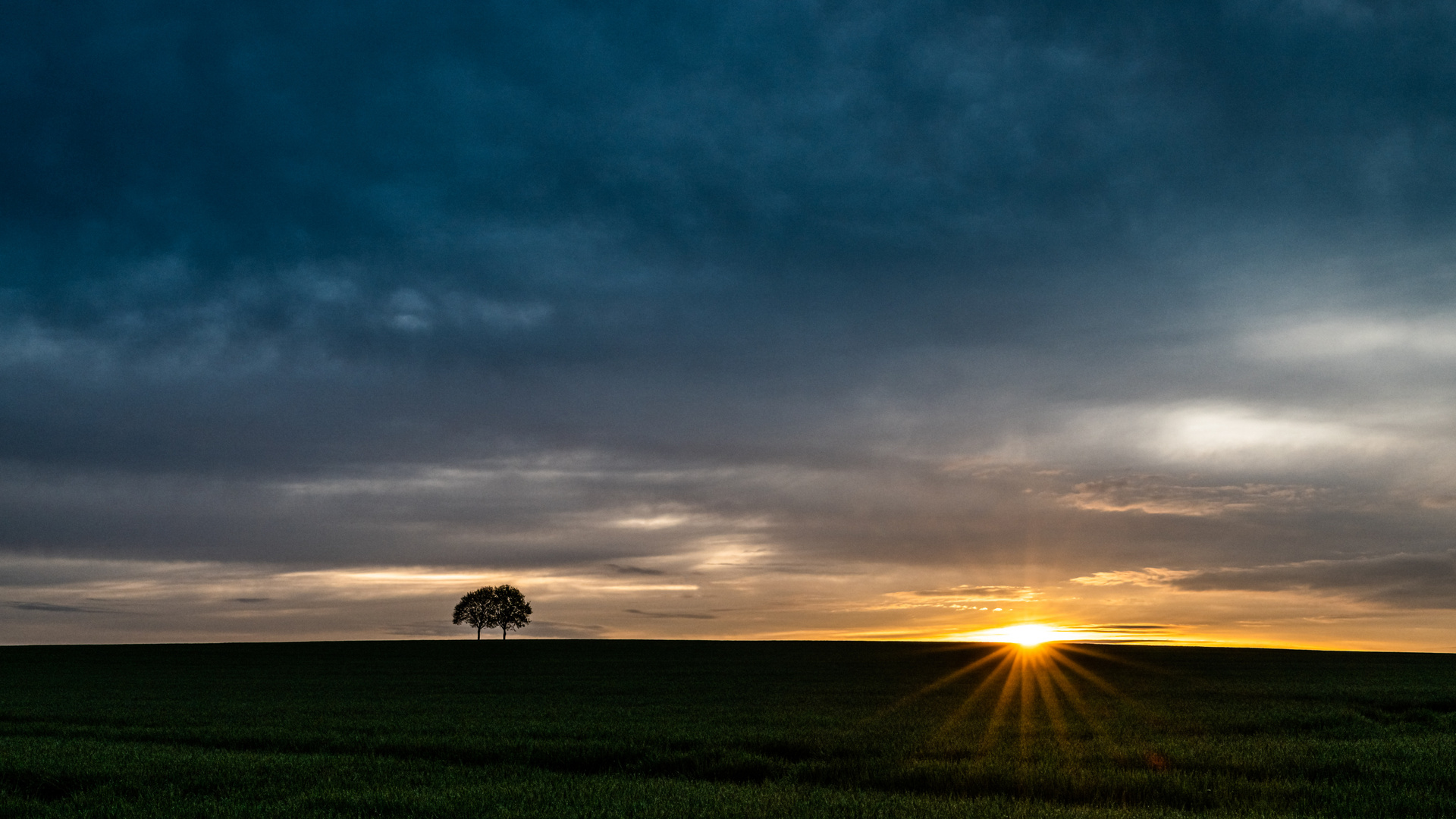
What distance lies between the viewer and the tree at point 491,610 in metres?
129

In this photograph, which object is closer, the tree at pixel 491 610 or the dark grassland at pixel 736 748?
the dark grassland at pixel 736 748

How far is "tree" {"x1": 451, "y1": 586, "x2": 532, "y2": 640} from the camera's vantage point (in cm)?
12925

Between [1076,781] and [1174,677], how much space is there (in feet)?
145

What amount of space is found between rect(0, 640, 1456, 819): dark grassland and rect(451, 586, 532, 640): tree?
77.9 meters

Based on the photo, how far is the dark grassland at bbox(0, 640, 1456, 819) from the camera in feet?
44.5

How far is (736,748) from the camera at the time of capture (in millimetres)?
20953

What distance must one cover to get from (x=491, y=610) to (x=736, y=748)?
11701 centimetres

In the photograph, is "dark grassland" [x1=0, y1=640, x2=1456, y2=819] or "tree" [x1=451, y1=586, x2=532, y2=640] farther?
"tree" [x1=451, y1=586, x2=532, y2=640]

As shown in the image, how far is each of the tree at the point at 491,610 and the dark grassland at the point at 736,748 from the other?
256 feet

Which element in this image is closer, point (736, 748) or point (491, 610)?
point (736, 748)

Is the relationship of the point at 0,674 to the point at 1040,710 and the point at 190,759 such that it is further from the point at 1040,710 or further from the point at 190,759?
the point at 1040,710

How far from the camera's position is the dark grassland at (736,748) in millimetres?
13555

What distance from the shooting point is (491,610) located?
130m

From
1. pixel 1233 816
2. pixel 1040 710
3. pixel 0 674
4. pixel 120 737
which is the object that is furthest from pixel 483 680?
pixel 1233 816
